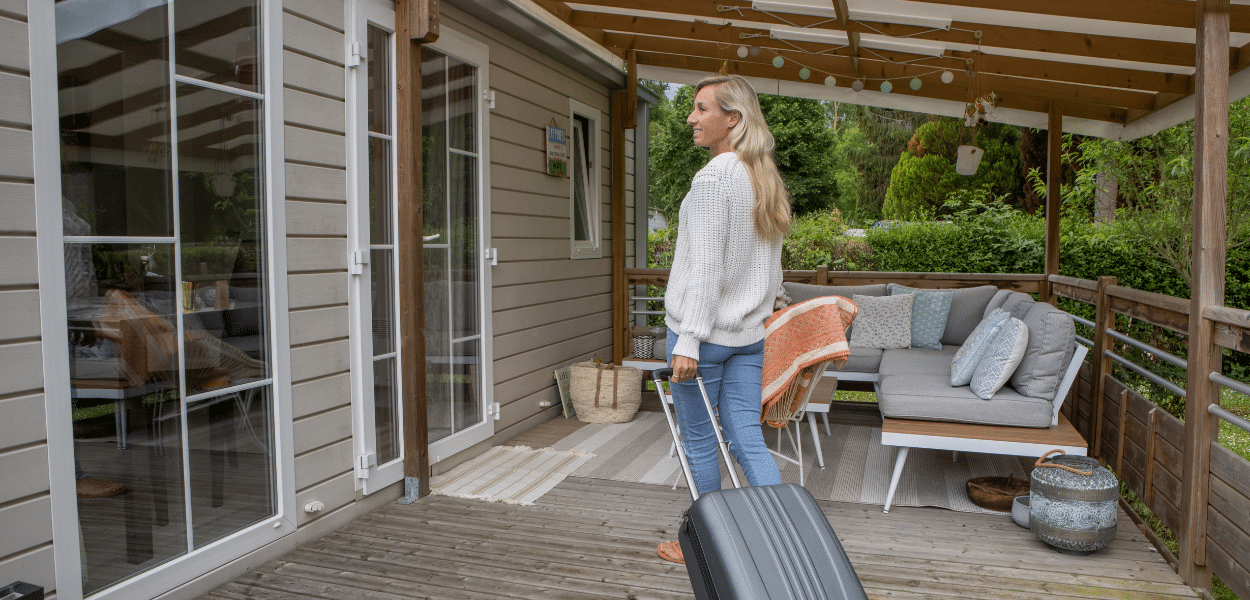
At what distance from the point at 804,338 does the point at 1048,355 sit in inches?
54.5

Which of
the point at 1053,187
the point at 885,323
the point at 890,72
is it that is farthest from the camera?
the point at 890,72

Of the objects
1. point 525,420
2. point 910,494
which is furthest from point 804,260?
point 910,494

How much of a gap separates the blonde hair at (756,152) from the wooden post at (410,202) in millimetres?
1685

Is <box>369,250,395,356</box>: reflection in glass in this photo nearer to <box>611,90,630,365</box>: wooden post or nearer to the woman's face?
the woman's face

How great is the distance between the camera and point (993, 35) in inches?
194

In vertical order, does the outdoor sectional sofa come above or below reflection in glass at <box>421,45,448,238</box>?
below

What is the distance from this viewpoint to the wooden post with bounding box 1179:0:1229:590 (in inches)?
115

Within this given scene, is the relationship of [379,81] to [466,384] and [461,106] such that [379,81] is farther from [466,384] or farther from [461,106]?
[466,384]

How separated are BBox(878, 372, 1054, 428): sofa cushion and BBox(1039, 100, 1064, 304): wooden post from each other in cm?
272

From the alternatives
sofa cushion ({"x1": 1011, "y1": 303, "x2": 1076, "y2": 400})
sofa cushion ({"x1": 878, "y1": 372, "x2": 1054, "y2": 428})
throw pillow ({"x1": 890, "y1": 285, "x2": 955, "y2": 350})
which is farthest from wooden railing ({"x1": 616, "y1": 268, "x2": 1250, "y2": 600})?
throw pillow ({"x1": 890, "y1": 285, "x2": 955, "y2": 350})

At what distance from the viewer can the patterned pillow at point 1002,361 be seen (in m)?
3.85

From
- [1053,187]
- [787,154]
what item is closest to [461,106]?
[1053,187]

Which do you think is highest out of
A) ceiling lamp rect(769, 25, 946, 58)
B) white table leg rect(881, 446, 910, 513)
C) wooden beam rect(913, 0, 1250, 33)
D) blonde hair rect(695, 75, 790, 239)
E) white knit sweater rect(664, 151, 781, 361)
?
ceiling lamp rect(769, 25, 946, 58)

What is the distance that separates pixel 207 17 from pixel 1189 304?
3.61 metres
